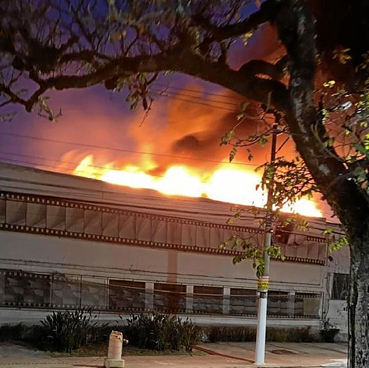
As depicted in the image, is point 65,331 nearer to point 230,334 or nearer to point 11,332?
point 11,332

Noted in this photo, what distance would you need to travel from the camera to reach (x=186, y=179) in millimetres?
17094

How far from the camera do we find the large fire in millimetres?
15936

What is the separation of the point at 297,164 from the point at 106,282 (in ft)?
32.8

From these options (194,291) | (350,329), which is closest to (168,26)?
(350,329)

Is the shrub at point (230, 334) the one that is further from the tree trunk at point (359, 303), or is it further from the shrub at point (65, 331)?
the tree trunk at point (359, 303)

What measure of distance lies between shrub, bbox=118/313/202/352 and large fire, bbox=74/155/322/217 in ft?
11.8

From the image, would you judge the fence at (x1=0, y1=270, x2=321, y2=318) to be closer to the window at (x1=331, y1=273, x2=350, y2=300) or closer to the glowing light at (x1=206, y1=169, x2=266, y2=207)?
the window at (x1=331, y1=273, x2=350, y2=300)

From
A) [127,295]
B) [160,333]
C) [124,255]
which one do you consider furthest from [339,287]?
[160,333]

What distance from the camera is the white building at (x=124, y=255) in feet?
Answer: 49.2

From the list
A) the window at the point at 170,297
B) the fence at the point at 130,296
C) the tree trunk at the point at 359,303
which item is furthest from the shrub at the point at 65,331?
the tree trunk at the point at 359,303

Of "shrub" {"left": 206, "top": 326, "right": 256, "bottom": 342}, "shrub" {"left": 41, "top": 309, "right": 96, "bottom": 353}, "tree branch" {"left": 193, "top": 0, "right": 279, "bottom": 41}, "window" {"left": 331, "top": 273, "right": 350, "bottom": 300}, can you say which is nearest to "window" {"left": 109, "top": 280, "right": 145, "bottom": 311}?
"shrub" {"left": 41, "top": 309, "right": 96, "bottom": 353}

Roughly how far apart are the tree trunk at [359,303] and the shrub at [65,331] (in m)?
8.78

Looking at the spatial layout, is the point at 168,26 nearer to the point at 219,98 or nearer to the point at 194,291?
the point at 219,98

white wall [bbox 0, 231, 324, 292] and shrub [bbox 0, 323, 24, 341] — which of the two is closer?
shrub [bbox 0, 323, 24, 341]
